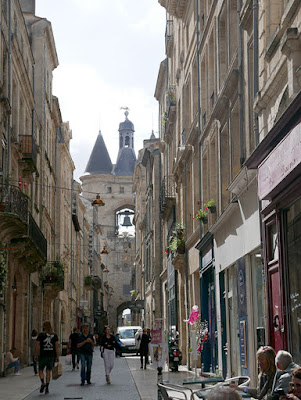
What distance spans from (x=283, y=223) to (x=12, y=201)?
10.8m

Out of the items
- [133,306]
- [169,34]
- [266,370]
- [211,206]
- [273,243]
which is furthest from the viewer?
[133,306]

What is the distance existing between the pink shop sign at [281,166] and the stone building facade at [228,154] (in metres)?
0.22

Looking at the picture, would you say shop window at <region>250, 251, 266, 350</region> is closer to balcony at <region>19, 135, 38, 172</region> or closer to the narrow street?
the narrow street

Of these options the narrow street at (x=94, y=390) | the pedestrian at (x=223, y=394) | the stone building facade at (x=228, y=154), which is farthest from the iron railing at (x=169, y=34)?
the pedestrian at (x=223, y=394)

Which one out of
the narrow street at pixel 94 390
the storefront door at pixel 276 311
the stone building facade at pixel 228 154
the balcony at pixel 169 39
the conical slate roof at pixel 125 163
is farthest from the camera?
the conical slate roof at pixel 125 163

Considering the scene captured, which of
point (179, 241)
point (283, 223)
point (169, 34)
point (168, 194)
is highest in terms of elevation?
point (169, 34)

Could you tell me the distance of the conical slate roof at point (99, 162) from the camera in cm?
11869

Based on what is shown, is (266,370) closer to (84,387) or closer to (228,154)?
(84,387)

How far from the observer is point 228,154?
60.7 feet

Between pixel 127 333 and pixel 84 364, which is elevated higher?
pixel 127 333

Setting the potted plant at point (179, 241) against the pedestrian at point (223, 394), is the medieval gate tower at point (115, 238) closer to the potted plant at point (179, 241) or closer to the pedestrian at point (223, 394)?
the potted plant at point (179, 241)

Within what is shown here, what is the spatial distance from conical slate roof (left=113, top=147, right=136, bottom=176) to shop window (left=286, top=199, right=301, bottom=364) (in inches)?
4164

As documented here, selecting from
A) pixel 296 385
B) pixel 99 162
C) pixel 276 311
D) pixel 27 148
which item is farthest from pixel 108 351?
pixel 99 162

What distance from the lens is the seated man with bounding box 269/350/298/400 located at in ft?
25.9
